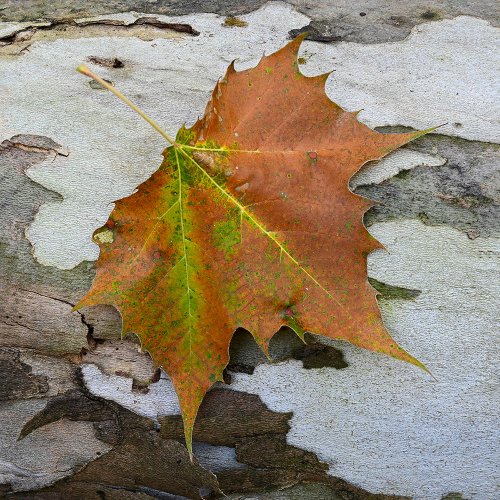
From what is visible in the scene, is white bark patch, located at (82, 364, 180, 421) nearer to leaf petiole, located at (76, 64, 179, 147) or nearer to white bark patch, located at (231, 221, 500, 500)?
white bark patch, located at (231, 221, 500, 500)

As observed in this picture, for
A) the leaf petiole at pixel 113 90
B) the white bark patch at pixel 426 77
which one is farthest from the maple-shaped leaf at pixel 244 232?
the white bark patch at pixel 426 77

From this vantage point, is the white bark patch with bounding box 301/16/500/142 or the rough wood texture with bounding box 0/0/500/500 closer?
the rough wood texture with bounding box 0/0/500/500

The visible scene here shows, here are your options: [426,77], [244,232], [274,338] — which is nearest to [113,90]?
[244,232]

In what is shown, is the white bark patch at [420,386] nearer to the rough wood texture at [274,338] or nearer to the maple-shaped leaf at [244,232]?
the rough wood texture at [274,338]

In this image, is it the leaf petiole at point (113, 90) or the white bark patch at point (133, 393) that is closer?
the leaf petiole at point (113, 90)

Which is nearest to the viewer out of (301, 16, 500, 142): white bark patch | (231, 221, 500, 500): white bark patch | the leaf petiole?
the leaf petiole

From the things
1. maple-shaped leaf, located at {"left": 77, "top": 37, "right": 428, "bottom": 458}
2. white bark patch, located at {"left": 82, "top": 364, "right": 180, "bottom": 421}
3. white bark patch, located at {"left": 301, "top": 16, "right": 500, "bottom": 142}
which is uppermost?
white bark patch, located at {"left": 301, "top": 16, "right": 500, "bottom": 142}

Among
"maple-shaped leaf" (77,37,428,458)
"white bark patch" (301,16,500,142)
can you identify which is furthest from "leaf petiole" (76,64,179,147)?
"white bark patch" (301,16,500,142)
